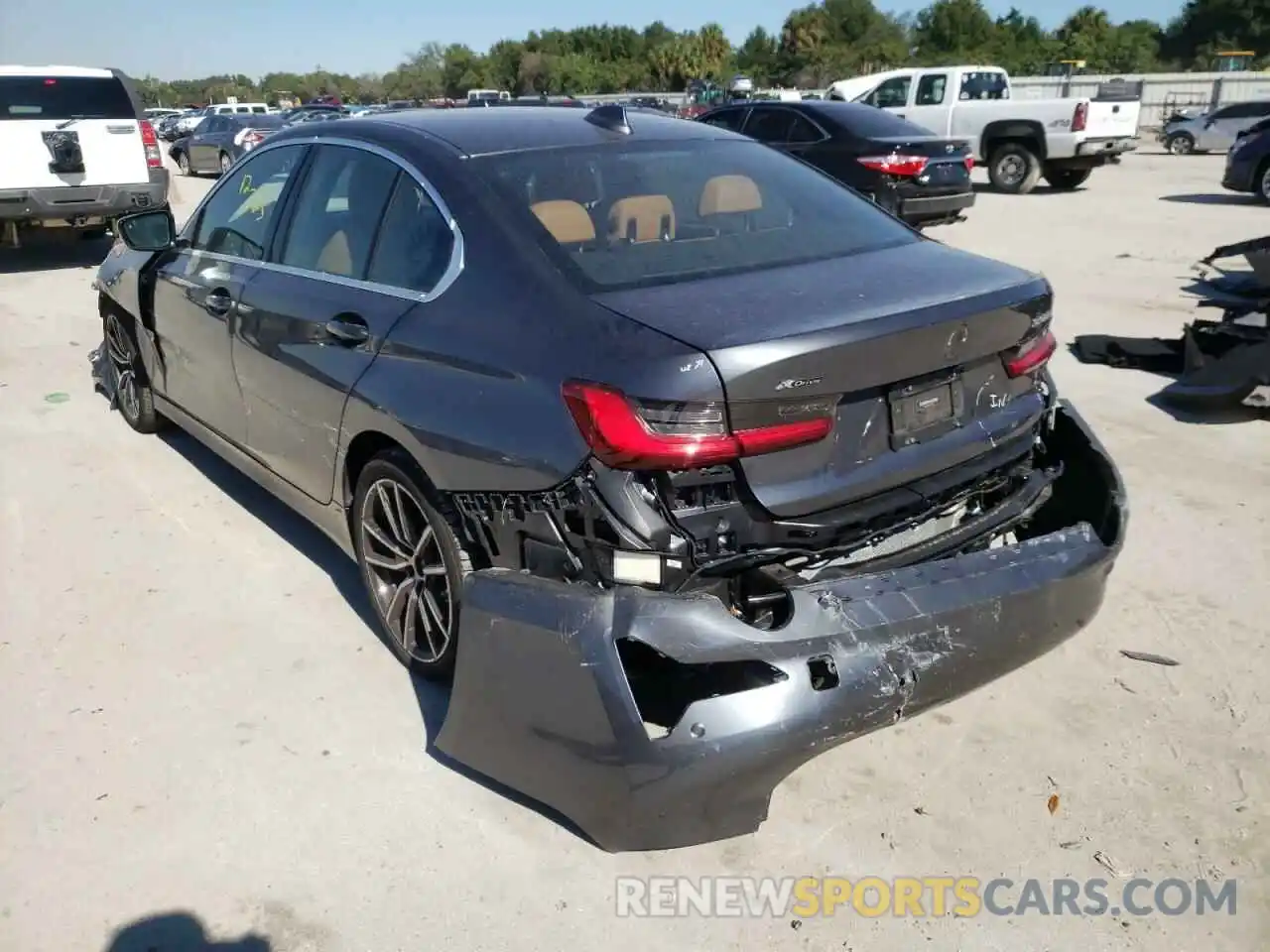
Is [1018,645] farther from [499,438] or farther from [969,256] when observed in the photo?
[499,438]

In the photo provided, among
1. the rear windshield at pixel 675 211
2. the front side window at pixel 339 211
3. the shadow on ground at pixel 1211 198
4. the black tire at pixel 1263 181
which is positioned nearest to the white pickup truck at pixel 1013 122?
the shadow on ground at pixel 1211 198

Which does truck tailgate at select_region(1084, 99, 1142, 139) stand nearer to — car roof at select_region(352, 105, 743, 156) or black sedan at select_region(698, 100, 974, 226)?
black sedan at select_region(698, 100, 974, 226)

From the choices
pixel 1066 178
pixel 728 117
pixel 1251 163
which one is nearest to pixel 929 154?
pixel 728 117

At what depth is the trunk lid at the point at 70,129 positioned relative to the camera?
10469 millimetres

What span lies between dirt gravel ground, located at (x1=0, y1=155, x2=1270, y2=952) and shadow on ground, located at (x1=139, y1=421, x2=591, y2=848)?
0.02 meters

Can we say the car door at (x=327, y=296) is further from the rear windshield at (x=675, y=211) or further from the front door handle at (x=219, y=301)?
the rear windshield at (x=675, y=211)

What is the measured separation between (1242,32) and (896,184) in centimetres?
6805

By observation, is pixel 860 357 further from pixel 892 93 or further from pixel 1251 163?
pixel 892 93

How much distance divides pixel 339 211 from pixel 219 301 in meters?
0.85

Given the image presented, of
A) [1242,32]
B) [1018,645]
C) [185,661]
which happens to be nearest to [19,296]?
[185,661]

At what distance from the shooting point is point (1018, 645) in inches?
110

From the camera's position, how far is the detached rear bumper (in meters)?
2.37

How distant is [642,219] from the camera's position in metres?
3.18

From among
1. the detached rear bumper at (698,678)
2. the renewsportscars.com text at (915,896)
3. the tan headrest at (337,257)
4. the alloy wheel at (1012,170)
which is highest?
the tan headrest at (337,257)
